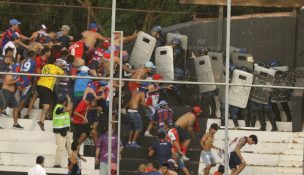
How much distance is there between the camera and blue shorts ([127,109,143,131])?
85.7 feet

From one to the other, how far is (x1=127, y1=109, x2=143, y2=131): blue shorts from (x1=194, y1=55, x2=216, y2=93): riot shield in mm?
1140

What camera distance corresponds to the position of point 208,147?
26281 mm

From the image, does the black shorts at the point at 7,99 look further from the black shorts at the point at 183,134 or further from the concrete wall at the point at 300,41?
the concrete wall at the point at 300,41

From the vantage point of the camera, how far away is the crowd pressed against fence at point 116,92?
26.0 metres

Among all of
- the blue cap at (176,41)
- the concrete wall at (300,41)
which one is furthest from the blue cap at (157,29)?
the concrete wall at (300,41)

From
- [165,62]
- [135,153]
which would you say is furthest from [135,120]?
[165,62]

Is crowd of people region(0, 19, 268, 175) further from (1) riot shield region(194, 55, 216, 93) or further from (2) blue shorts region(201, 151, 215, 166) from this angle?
(1) riot shield region(194, 55, 216, 93)

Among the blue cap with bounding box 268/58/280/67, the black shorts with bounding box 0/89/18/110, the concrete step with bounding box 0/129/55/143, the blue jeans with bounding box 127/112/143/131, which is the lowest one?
the concrete step with bounding box 0/129/55/143

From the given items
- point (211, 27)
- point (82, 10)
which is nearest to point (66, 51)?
point (82, 10)

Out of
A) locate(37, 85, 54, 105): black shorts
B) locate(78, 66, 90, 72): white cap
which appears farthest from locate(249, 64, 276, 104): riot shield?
locate(37, 85, 54, 105): black shorts

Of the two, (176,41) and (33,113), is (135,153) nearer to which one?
(33,113)

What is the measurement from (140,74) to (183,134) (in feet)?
3.84

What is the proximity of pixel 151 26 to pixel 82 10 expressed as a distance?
44.7 inches

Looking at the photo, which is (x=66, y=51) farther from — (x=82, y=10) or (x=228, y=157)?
(x=228, y=157)
